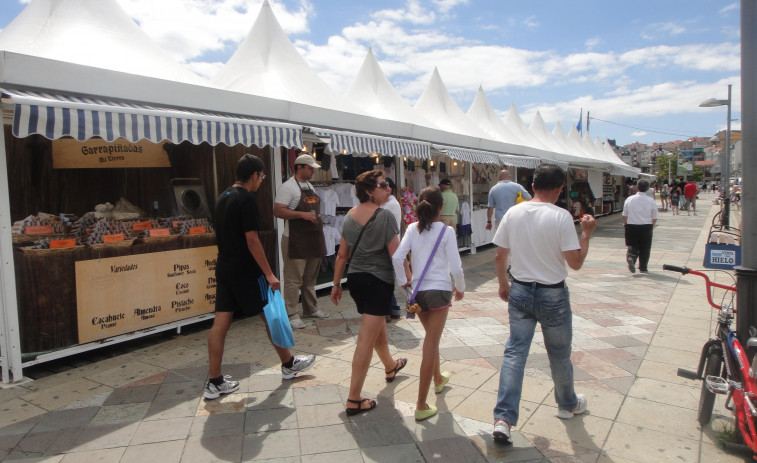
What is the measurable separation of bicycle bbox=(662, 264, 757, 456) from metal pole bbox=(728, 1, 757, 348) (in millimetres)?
128

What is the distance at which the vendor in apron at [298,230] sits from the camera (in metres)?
5.22

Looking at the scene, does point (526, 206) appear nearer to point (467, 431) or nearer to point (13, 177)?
point (467, 431)

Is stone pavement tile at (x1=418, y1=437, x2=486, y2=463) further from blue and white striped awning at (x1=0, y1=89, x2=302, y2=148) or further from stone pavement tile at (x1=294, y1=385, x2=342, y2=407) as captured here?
blue and white striped awning at (x1=0, y1=89, x2=302, y2=148)

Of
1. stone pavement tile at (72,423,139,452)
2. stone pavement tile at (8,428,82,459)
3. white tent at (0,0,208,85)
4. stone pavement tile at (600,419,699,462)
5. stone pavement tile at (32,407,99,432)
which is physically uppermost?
white tent at (0,0,208,85)

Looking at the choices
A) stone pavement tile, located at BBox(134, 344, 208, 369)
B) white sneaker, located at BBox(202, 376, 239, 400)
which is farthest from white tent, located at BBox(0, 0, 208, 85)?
white sneaker, located at BBox(202, 376, 239, 400)

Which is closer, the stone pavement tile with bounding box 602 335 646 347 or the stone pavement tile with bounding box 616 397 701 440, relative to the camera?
the stone pavement tile with bounding box 616 397 701 440

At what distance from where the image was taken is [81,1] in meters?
5.30

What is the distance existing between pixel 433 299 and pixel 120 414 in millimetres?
2343

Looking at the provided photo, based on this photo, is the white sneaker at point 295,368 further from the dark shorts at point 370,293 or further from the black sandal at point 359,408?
the dark shorts at point 370,293

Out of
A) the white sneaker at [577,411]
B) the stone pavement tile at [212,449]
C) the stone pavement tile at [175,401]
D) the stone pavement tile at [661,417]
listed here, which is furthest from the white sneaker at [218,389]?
the stone pavement tile at [661,417]

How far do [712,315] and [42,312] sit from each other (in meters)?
7.15

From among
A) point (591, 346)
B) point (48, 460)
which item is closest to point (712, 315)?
point (591, 346)

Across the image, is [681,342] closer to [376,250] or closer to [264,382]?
[376,250]

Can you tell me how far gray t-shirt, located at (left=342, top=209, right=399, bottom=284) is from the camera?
10.4 feet
